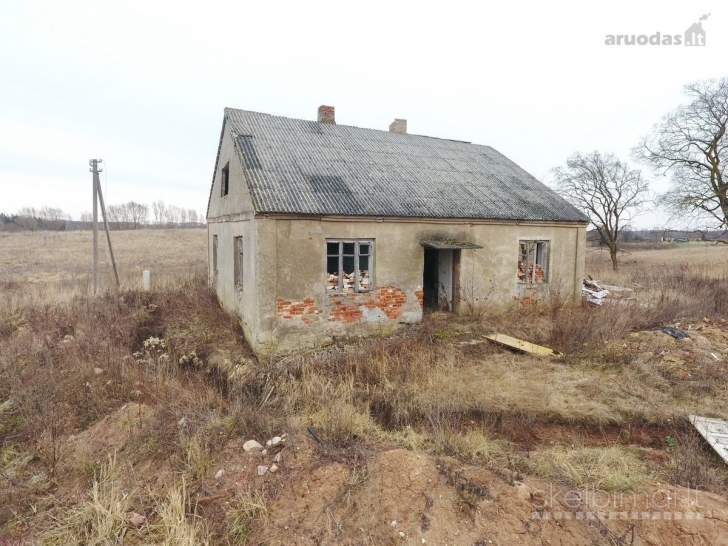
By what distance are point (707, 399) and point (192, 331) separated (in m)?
10.9

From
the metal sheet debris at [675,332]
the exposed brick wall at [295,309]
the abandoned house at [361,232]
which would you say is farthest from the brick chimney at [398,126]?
the metal sheet debris at [675,332]

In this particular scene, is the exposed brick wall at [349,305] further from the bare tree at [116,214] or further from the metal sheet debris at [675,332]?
the bare tree at [116,214]

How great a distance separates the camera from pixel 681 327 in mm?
10266

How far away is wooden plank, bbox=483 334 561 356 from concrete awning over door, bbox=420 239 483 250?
88.8 inches

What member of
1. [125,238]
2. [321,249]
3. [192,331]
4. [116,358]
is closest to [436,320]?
[321,249]

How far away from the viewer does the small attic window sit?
430 inches

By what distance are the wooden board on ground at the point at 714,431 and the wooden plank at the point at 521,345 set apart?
292cm

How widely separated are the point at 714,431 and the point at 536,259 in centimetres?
666

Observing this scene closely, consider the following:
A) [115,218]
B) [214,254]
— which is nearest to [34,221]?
[115,218]

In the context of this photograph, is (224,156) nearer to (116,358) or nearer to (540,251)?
(116,358)

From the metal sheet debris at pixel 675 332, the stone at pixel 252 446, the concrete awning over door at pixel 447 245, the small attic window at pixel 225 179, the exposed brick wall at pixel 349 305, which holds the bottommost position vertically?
the stone at pixel 252 446

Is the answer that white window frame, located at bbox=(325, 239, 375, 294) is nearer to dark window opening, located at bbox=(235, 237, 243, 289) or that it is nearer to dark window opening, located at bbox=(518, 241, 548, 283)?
dark window opening, located at bbox=(235, 237, 243, 289)

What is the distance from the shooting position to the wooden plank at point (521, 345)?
8.65 metres

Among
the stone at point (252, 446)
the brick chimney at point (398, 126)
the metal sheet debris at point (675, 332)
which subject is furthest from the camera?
the brick chimney at point (398, 126)
